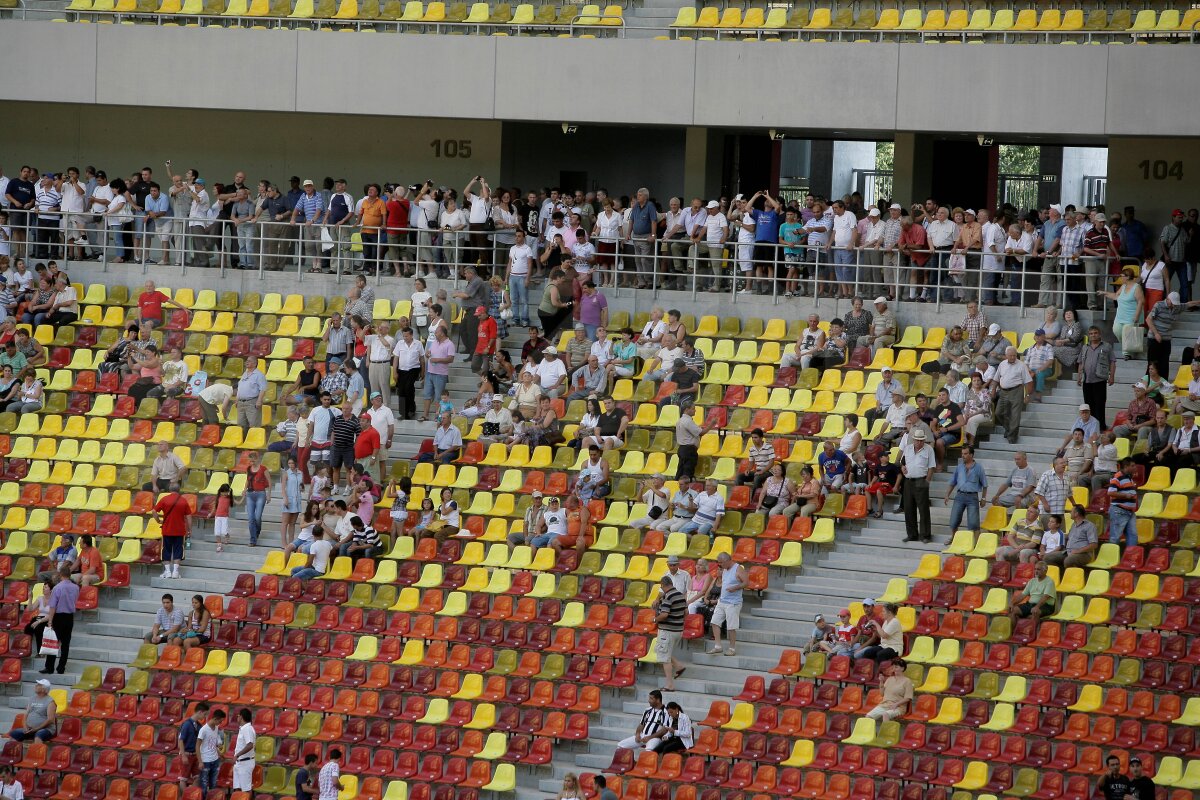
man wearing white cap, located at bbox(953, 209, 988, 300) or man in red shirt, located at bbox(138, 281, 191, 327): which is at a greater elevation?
man wearing white cap, located at bbox(953, 209, 988, 300)

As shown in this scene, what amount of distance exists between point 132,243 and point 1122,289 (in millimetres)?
14386

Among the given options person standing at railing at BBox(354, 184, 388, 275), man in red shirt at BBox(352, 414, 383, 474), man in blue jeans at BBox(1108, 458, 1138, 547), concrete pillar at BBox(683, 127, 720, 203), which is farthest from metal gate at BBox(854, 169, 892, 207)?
man in blue jeans at BBox(1108, 458, 1138, 547)

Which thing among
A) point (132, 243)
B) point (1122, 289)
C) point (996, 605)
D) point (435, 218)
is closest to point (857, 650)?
point (996, 605)

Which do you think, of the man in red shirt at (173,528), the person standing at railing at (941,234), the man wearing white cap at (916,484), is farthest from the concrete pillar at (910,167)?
the man in red shirt at (173,528)

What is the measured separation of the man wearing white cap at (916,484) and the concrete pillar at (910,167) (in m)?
7.99

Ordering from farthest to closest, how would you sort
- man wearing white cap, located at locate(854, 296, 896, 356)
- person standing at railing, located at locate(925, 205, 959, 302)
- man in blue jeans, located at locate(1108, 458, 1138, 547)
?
person standing at railing, located at locate(925, 205, 959, 302) → man wearing white cap, located at locate(854, 296, 896, 356) → man in blue jeans, located at locate(1108, 458, 1138, 547)

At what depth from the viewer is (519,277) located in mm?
26547

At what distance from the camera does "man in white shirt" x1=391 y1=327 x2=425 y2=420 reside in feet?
82.1

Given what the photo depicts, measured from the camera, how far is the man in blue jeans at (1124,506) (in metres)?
20.3

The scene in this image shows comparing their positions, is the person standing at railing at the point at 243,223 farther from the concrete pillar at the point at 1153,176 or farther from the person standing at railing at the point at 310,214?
the concrete pillar at the point at 1153,176

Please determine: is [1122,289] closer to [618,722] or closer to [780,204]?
[780,204]

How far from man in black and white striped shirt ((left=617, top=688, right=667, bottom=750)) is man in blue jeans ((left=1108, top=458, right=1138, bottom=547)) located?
202 inches

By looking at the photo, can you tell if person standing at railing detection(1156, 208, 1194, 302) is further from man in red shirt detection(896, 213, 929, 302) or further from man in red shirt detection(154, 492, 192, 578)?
man in red shirt detection(154, 492, 192, 578)

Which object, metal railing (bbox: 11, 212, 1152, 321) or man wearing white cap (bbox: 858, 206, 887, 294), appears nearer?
metal railing (bbox: 11, 212, 1152, 321)
